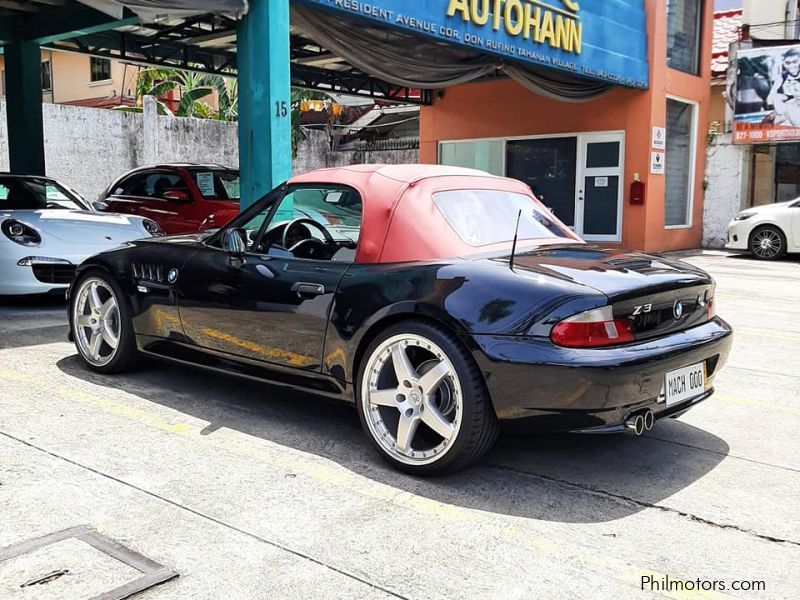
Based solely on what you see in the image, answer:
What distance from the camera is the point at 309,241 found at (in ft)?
14.3

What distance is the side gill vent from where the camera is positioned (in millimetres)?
4855

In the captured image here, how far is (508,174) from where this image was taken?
1744cm

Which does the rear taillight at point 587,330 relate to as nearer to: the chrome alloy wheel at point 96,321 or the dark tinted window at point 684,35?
the chrome alloy wheel at point 96,321

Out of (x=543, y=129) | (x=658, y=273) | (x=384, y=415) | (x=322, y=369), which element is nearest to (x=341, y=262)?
(x=322, y=369)

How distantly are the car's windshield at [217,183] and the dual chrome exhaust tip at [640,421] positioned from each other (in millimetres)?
8476

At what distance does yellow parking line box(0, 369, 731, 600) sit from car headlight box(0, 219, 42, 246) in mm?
2863

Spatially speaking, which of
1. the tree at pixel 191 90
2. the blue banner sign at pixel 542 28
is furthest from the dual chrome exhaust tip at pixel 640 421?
the tree at pixel 191 90

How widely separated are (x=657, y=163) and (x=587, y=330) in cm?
1312

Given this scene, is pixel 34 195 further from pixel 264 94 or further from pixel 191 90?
pixel 191 90

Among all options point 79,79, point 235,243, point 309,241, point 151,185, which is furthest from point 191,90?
point 309,241

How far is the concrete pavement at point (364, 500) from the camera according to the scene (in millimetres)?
2715

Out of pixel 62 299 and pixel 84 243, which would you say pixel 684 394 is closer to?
pixel 84 243

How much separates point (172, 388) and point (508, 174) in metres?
13.4

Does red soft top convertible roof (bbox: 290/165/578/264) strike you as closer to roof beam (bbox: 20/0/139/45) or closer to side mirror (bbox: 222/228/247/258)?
side mirror (bbox: 222/228/247/258)
